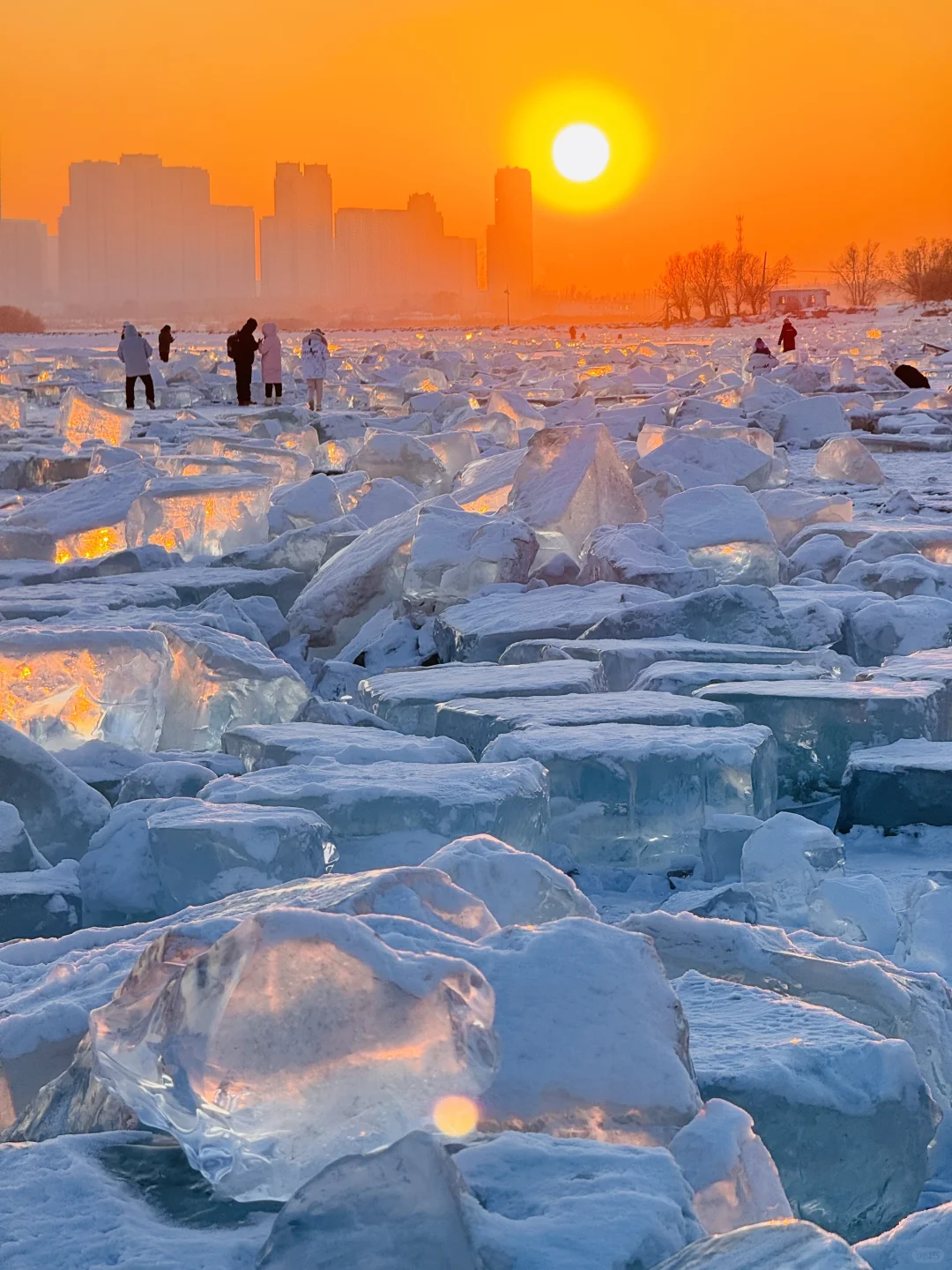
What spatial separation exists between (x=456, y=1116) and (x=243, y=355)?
15843mm

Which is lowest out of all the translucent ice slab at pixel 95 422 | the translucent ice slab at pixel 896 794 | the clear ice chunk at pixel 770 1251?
the translucent ice slab at pixel 896 794

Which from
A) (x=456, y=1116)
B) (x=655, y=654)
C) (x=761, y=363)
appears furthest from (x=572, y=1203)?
(x=761, y=363)

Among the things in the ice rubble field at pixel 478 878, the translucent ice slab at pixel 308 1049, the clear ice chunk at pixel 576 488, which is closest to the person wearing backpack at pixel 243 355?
the ice rubble field at pixel 478 878

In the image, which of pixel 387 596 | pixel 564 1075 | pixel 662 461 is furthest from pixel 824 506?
pixel 564 1075

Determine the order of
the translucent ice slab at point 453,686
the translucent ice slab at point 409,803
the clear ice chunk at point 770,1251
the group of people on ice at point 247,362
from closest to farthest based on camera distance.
Result: the clear ice chunk at point 770,1251 → the translucent ice slab at point 409,803 → the translucent ice slab at point 453,686 → the group of people on ice at point 247,362

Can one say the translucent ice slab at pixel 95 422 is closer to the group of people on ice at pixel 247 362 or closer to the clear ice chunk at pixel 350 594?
the group of people on ice at pixel 247 362

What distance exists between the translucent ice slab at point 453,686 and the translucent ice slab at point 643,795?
0.72m

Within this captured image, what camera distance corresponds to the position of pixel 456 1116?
53.7 inches

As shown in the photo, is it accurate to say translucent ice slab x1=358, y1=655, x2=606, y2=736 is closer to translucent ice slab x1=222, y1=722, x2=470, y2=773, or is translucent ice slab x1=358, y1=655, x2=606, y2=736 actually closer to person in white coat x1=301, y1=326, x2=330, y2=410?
translucent ice slab x1=222, y1=722, x2=470, y2=773

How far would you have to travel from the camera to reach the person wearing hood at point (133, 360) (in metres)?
16.6

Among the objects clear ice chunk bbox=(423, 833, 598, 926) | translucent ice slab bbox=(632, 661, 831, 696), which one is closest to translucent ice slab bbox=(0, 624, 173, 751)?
translucent ice slab bbox=(632, 661, 831, 696)

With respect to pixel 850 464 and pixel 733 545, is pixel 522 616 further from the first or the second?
pixel 850 464

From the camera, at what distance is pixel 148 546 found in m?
6.21

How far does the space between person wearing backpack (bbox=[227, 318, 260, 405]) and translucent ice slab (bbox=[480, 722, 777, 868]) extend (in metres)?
13.6
